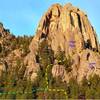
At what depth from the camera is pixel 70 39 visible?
5861 inches

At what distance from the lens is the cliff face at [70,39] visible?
127 meters

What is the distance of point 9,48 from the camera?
484 ft

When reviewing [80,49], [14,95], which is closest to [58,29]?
[80,49]

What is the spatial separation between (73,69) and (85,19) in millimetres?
39050

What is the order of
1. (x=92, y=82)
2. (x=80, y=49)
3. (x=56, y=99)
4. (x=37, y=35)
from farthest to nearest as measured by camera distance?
(x=37, y=35) < (x=80, y=49) < (x=92, y=82) < (x=56, y=99)

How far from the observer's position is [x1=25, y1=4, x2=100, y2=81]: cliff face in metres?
127

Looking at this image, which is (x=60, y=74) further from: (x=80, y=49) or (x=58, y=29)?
(x=58, y=29)

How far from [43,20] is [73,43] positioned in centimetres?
1862

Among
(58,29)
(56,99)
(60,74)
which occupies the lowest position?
(56,99)

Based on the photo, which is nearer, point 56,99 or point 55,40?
point 56,99

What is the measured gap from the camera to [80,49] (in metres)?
139

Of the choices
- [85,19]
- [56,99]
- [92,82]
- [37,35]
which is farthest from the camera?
[85,19]

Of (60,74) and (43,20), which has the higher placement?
(43,20)

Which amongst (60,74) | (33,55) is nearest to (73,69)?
(60,74)
